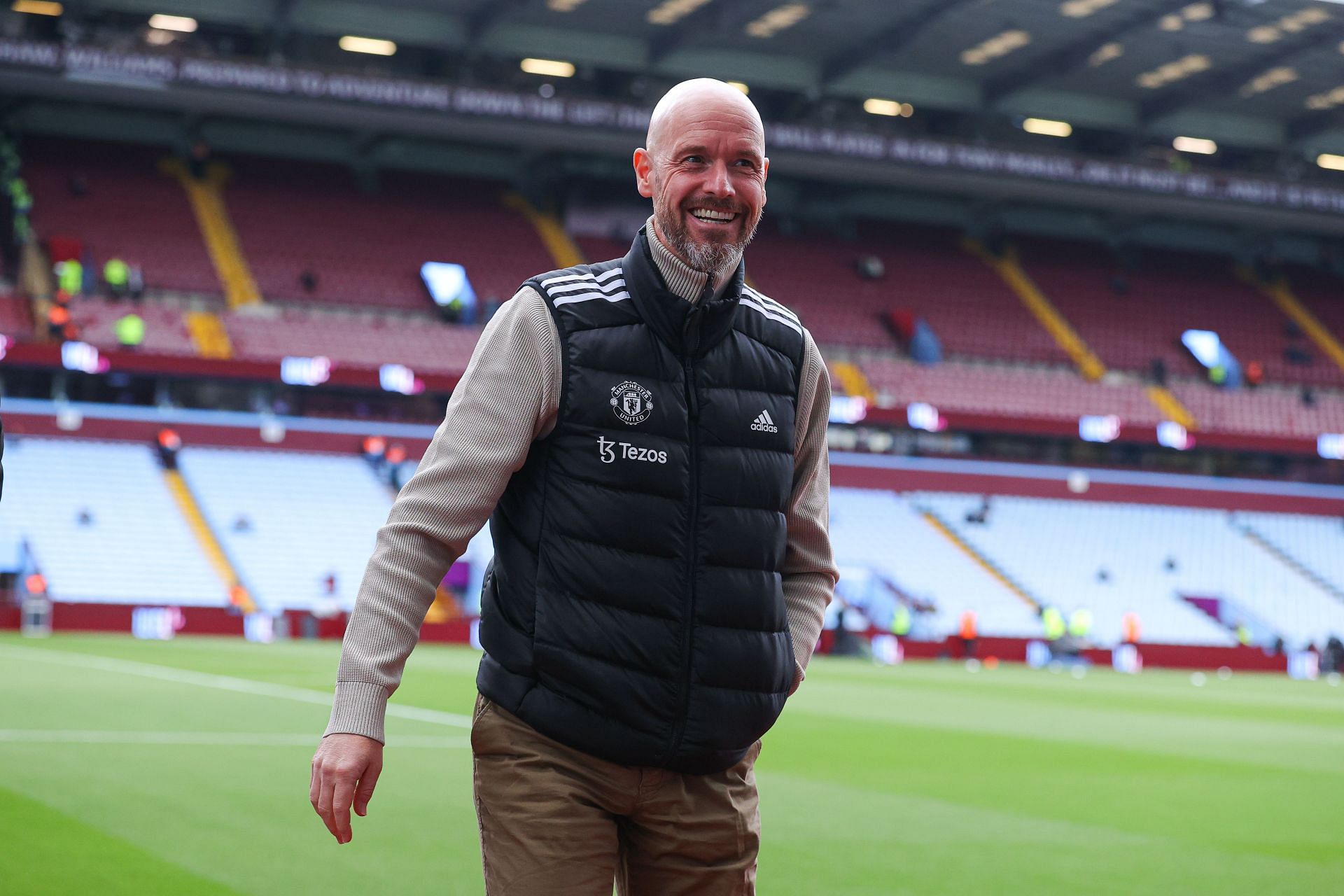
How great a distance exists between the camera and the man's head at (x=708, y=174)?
11.5 feet

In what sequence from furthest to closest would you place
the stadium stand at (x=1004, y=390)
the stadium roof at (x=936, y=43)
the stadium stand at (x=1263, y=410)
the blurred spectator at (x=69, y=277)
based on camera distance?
the stadium stand at (x=1263, y=410) < the stadium stand at (x=1004, y=390) < the stadium roof at (x=936, y=43) < the blurred spectator at (x=69, y=277)

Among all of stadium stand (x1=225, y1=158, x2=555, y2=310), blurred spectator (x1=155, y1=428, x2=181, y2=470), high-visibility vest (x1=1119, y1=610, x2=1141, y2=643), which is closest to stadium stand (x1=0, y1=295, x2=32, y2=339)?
blurred spectator (x1=155, y1=428, x2=181, y2=470)

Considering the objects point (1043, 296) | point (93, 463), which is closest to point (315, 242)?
point (93, 463)

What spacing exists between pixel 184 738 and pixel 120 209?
3368 cm

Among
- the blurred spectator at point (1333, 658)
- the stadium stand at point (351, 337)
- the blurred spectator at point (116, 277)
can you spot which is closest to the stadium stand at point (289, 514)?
the stadium stand at point (351, 337)

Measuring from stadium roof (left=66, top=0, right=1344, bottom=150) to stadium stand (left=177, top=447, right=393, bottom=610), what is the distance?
37.5 feet

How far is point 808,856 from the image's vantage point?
30.8 feet

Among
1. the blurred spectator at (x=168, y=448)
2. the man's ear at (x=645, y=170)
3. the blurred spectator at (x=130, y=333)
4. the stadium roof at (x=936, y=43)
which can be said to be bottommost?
the man's ear at (x=645, y=170)

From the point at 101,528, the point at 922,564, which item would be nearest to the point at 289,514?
the point at 101,528

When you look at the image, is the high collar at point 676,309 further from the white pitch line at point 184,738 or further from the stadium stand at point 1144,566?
the stadium stand at point 1144,566

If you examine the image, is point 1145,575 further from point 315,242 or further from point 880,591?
point 315,242

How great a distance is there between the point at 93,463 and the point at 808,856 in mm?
32405

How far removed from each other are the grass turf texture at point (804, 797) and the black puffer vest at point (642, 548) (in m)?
4.85

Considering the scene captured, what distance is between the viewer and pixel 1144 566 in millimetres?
44812
